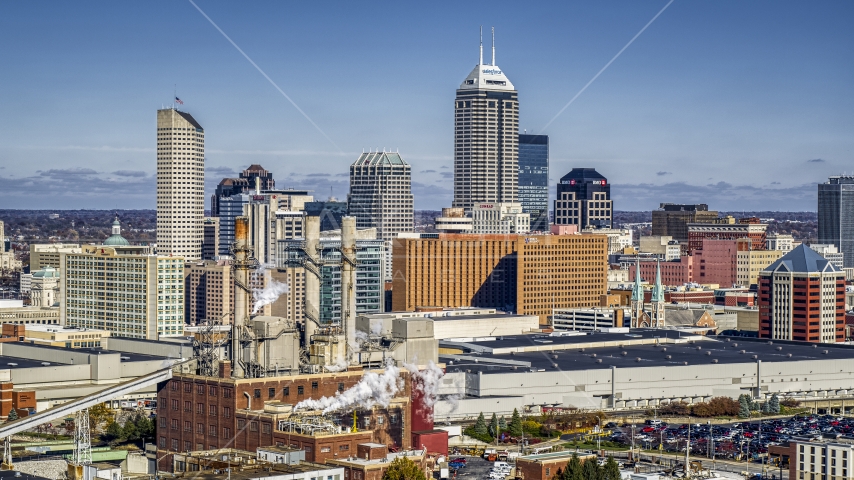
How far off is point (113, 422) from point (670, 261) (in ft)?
377

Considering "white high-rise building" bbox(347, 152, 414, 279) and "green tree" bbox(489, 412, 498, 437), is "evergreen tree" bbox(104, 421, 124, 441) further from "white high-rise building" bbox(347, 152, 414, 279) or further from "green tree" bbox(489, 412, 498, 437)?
"white high-rise building" bbox(347, 152, 414, 279)

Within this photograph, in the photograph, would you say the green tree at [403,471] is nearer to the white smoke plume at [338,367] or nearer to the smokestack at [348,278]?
the white smoke plume at [338,367]

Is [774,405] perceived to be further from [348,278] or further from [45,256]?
[45,256]

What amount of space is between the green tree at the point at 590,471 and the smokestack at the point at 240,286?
671 inches

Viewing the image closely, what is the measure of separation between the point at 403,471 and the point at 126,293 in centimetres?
6838

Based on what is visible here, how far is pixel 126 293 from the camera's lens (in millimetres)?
119188

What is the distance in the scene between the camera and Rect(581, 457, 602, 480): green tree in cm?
5828

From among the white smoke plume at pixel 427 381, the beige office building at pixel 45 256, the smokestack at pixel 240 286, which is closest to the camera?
the smokestack at pixel 240 286

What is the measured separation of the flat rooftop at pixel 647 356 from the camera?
9312 cm

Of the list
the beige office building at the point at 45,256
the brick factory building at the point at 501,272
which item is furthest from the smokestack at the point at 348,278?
the beige office building at the point at 45,256

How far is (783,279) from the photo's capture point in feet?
377

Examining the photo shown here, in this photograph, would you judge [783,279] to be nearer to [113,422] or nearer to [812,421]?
[812,421]

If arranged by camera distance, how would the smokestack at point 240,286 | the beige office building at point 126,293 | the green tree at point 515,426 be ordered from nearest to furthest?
the smokestack at point 240,286 < the green tree at point 515,426 < the beige office building at point 126,293

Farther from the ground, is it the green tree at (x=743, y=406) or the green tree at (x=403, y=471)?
the green tree at (x=403, y=471)
